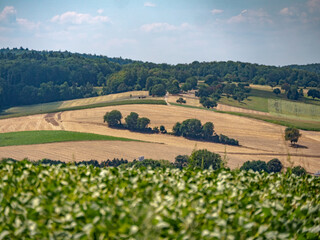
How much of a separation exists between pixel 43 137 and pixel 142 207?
3068 inches

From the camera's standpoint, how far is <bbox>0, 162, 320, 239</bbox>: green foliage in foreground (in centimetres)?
588

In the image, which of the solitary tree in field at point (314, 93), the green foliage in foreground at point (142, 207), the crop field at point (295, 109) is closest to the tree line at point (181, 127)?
the crop field at point (295, 109)

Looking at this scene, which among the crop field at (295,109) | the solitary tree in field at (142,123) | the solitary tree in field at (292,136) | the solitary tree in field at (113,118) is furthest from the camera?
the crop field at (295,109)

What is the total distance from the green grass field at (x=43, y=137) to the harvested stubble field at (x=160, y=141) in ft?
9.36

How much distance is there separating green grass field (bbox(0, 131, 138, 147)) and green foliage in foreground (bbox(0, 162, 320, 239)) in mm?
72546

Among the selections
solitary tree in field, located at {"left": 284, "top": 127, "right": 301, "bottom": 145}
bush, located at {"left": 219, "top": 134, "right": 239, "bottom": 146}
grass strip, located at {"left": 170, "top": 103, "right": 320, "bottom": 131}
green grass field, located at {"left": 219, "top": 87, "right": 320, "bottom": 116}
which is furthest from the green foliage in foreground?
green grass field, located at {"left": 219, "top": 87, "right": 320, "bottom": 116}

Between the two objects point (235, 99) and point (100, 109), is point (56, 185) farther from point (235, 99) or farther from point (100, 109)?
point (235, 99)

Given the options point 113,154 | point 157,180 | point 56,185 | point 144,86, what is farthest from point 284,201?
point 144,86

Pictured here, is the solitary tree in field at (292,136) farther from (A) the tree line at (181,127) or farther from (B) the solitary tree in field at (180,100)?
(B) the solitary tree in field at (180,100)

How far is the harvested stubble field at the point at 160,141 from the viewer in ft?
228

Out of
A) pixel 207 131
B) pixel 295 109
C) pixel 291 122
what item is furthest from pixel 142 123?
pixel 295 109

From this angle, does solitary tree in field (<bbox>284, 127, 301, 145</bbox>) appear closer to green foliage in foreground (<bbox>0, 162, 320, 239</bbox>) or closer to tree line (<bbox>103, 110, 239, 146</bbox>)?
tree line (<bbox>103, 110, 239, 146</bbox>)

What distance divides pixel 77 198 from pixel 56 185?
898 mm

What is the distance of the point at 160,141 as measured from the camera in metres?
83.2
